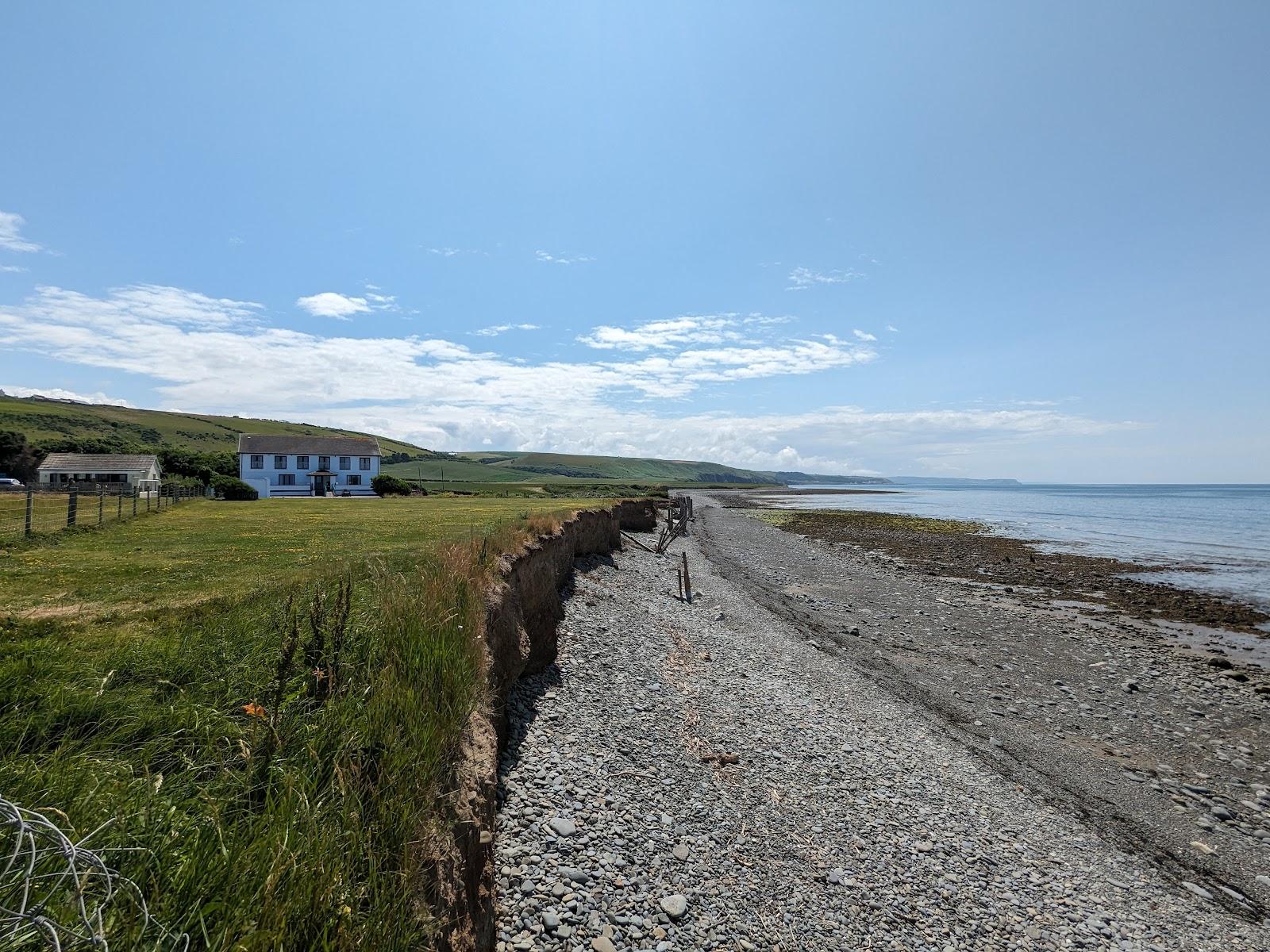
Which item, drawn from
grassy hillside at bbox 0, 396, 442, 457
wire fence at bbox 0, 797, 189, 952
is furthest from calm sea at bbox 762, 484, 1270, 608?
grassy hillside at bbox 0, 396, 442, 457

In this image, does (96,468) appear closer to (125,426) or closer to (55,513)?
(55,513)

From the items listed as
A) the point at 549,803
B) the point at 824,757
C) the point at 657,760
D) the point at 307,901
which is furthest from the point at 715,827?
the point at 307,901

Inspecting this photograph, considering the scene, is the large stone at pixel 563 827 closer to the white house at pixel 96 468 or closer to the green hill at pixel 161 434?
the white house at pixel 96 468

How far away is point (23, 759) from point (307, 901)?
223cm

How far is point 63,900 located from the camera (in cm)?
268

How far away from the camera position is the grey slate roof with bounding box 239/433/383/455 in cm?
7964

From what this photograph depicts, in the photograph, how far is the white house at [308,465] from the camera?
78625 mm

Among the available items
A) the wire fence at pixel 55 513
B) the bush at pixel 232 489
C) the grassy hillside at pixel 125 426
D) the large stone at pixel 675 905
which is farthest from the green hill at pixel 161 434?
the large stone at pixel 675 905

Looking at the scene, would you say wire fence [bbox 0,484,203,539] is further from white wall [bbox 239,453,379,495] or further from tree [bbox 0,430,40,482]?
tree [bbox 0,430,40,482]

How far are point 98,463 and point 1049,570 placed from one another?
87.7 m

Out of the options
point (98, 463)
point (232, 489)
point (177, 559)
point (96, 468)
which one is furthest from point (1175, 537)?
point (98, 463)

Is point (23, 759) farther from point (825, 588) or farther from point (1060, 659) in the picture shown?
point (825, 588)

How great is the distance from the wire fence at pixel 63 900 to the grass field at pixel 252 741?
0.06m

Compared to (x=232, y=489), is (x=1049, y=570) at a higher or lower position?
lower
